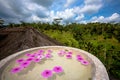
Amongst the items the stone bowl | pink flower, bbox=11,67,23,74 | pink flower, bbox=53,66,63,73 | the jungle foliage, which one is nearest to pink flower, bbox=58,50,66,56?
the stone bowl

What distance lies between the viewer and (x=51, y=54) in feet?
7.03

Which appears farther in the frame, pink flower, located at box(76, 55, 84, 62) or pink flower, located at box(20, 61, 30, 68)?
pink flower, located at box(76, 55, 84, 62)

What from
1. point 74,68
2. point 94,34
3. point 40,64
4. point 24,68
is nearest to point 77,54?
point 74,68

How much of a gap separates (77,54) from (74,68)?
1.73 ft

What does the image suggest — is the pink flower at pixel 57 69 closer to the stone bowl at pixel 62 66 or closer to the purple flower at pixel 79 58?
the stone bowl at pixel 62 66

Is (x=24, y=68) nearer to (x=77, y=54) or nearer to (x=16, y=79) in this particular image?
(x=16, y=79)

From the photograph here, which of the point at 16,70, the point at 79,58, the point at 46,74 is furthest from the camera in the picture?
the point at 79,58

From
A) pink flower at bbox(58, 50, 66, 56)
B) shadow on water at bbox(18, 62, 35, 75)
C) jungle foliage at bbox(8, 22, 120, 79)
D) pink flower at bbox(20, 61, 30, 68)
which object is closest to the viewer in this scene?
shadow on water at bbox(18, 62, 35, 75)

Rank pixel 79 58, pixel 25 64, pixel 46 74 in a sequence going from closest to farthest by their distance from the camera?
pixel 46 74 < pixel 25 64 < pixel 79 58

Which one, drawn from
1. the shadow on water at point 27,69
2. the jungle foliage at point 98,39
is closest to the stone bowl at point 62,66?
the shadow on water at point 27,69

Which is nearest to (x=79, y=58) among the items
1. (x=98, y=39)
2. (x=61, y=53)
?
(x=61, y=53)

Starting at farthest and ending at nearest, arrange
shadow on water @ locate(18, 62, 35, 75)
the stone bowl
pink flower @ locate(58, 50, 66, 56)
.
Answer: pink flower @ locate(58, 50, 66, 56) → shadow on water @ locate(18, 62, 35, 75) → the stone bowl

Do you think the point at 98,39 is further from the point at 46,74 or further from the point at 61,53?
the point at 46,74

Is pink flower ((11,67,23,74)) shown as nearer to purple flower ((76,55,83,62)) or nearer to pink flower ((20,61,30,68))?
pink flower ((20,61,30,68))
